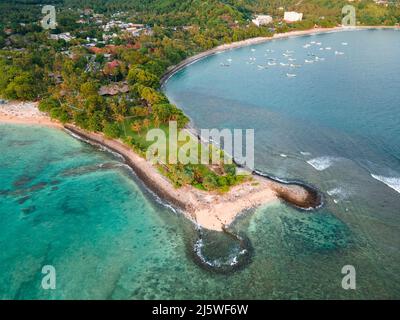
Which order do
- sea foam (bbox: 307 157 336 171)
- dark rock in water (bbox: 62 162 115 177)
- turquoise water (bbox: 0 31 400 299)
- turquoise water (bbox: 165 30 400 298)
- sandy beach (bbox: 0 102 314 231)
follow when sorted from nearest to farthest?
turquoise water (bbox: 0 31 400 299)
turquoise water (bbox: 165 30 400 298)
sandy beach (bbox: 0 102 314 231)
dark rock in water (bbox: 62 162 115 177)
sea foam (bbox: 307 157 336 171)

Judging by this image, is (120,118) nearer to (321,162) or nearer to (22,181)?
(22,181)

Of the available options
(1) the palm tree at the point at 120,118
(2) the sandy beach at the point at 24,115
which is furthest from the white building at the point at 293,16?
(2) the sandy beach at the point at 24,115

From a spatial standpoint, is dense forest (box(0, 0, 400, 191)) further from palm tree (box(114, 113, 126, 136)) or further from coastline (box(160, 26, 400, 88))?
coastline (box(160, 26, 400, 88))

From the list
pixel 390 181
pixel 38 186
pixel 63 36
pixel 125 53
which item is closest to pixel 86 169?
pixel 38 186

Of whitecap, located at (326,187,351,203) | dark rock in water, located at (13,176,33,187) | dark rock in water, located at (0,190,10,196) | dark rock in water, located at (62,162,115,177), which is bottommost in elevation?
dark rock in water, located at (0,190,10,196)

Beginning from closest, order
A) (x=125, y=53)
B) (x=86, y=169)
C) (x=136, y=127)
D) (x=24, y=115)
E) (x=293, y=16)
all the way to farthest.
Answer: (x=86, y=169) → (x=136, y=127) → (x=24, y=115) → (x=125, y=53) → (x=293, y=16)

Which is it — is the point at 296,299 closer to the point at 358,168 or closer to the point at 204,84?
the point at 358,168

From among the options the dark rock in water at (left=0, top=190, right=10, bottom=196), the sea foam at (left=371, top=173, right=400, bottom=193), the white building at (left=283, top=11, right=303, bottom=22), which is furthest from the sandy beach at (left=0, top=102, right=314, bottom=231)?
the white building at (left=283, top=11, right=303, bottom=22)
